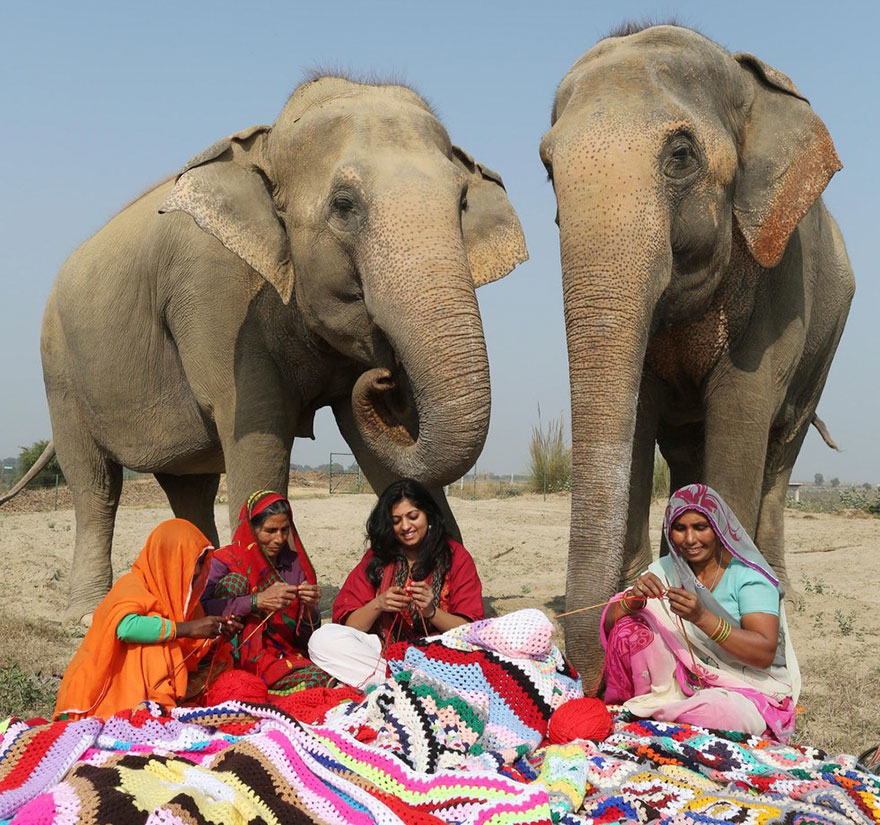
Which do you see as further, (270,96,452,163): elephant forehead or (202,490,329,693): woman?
(270,96,452,163): elephant forehead

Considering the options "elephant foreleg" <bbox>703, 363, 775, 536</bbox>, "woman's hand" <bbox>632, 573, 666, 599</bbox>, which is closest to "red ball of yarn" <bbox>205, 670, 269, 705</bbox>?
"woman's hand" <bbox>632, 573, 666, 599</bbox>

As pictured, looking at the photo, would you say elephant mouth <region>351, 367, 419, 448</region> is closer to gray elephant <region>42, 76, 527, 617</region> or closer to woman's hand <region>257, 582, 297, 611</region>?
gray elephant <region>42, 76, 527, 617</region>

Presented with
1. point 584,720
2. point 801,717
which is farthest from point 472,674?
point 801,717

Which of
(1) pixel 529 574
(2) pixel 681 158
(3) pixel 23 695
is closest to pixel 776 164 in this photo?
(2) pixel 681 158

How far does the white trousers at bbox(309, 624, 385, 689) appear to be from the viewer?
4.99 m

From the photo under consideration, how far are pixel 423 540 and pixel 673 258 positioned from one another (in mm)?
1934

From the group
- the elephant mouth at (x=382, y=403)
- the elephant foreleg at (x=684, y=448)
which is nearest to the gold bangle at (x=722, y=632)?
the elephant mouth at (x=382, y=403)

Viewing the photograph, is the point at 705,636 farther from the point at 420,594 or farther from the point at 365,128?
the point at 365,128

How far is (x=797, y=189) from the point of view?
624cm

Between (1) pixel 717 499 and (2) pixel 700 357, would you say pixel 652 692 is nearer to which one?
(1) pixel 717 499

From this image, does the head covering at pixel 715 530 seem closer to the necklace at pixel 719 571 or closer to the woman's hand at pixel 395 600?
the necklace at pixel 719 571

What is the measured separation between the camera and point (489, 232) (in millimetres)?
6539

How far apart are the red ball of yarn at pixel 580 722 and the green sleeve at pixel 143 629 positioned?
1.71 metres

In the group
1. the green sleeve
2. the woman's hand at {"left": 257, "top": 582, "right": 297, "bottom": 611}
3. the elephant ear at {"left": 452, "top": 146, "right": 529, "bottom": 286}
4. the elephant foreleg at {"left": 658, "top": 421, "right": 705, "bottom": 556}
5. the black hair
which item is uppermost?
the elephant ear at {"left": 452, "top": 146, "right": 529, "bottom": 286}
